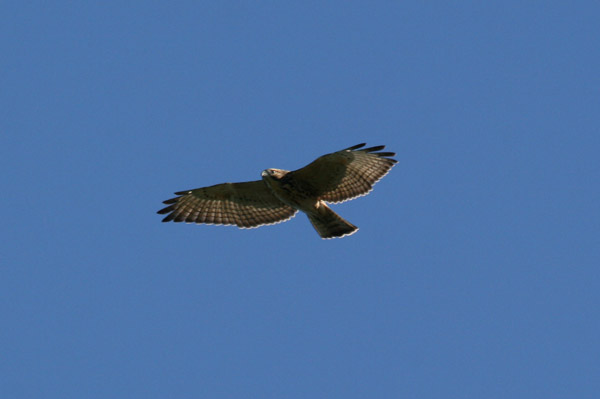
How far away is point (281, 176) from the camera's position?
13.7m

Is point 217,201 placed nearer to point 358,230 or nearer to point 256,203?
point 256,203

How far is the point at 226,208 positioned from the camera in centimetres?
1506

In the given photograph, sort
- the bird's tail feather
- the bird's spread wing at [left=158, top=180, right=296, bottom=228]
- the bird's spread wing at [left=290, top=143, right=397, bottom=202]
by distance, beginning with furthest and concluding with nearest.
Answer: the bird's spread wing at [left=158, top=180, right=296, bottom=228], the bird's tail feather, the bird's spread wing at [left=290, top=143, right=397, bottom=202]

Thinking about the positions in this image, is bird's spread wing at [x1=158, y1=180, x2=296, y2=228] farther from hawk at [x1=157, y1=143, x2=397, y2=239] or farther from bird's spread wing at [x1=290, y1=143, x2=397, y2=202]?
bird's spread wing at [x1=290, y1=143, x2=397, y2=202]

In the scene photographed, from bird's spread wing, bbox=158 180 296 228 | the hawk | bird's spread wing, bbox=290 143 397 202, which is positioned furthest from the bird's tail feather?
bird's spread wing, bbox=158 180 296 228

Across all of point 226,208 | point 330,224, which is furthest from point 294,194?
point 226,208

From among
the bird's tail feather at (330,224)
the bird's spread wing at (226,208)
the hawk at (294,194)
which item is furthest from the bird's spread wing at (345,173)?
the bird's spread wing at (226,208)

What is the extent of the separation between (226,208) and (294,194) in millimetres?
1623

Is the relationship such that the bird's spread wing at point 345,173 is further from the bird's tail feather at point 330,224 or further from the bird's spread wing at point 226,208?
the bird's spread wing at point 226,208

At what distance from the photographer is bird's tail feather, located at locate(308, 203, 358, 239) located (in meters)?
14.0

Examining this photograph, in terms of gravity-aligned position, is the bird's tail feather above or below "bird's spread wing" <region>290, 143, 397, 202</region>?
below

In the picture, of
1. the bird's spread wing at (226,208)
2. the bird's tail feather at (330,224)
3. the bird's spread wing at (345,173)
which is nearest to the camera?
the bird's spread wing at (345,173)

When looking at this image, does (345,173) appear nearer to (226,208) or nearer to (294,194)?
(294,194)

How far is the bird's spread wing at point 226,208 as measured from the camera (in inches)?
583
